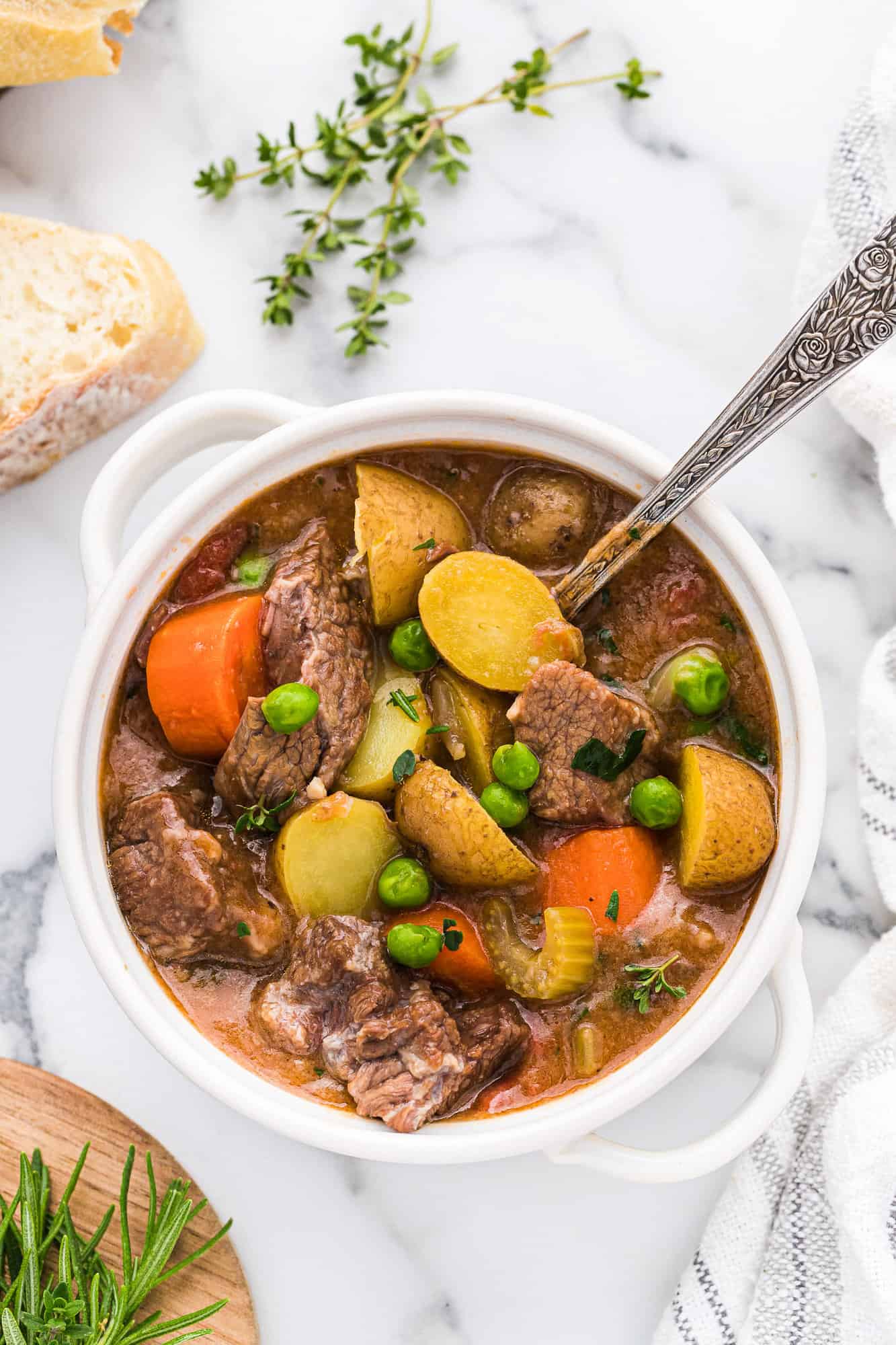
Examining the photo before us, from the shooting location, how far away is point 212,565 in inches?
94.5

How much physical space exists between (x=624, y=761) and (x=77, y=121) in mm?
1924

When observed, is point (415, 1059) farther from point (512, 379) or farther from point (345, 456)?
point (512, 379)

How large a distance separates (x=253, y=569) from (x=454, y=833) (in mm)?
638

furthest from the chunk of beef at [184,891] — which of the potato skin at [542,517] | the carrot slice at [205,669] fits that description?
the potato skin at [542,517]

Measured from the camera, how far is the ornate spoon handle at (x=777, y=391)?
1.93 m

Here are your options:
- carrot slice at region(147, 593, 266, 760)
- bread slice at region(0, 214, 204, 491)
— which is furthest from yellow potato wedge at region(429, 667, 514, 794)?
bread slice at region(0, 214, 204, 491)

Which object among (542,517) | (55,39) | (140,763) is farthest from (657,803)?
(55,39)

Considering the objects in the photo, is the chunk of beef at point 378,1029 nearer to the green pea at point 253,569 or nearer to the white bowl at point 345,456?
the white bowl at point 345,456

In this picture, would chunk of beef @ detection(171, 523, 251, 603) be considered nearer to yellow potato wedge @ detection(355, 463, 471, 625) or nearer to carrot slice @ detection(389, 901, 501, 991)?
yellow potato wedge @ detection(355, 463, 471, 625)

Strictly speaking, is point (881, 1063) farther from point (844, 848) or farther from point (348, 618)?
point (348, 618)

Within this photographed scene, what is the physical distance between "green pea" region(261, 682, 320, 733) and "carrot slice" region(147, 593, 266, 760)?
0.11 meters

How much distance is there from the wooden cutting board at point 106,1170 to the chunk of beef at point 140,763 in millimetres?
756

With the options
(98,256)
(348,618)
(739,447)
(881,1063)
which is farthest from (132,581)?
(881,1063)

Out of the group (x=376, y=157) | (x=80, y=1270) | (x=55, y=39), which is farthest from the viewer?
(x=376, y=157)
